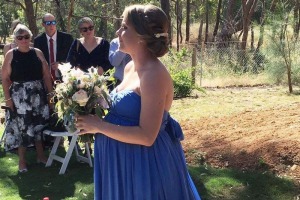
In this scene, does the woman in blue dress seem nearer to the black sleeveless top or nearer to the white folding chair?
the white folding chair

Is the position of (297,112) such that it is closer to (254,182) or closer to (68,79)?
(254,182)

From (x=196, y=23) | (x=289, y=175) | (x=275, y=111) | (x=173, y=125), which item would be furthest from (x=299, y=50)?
(x=196, y=23)

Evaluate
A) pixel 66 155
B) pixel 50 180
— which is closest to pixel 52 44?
pixel 66 155

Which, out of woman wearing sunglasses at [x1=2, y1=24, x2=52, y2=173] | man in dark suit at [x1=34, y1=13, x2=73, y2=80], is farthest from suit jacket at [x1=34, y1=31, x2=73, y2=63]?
woman wearing sunglasses at [x1=2, y1=24, x2=52, y2=173]

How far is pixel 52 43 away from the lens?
20.5 ft

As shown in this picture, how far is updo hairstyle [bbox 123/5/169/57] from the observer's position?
7.07ft

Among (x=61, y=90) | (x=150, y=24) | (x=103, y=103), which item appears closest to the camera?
(x=150, y=24)

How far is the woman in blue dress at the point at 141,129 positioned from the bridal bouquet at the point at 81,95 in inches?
2.5

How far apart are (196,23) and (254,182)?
44.1 m

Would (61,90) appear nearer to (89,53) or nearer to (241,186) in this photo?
(241,186)

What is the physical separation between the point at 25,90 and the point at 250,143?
2.89 m

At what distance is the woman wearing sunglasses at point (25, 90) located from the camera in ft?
17.8

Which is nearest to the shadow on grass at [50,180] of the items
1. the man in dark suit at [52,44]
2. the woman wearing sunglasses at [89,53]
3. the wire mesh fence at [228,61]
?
the man in dark suit at [52,44]

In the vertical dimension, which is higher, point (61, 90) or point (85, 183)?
point (61, 90)
